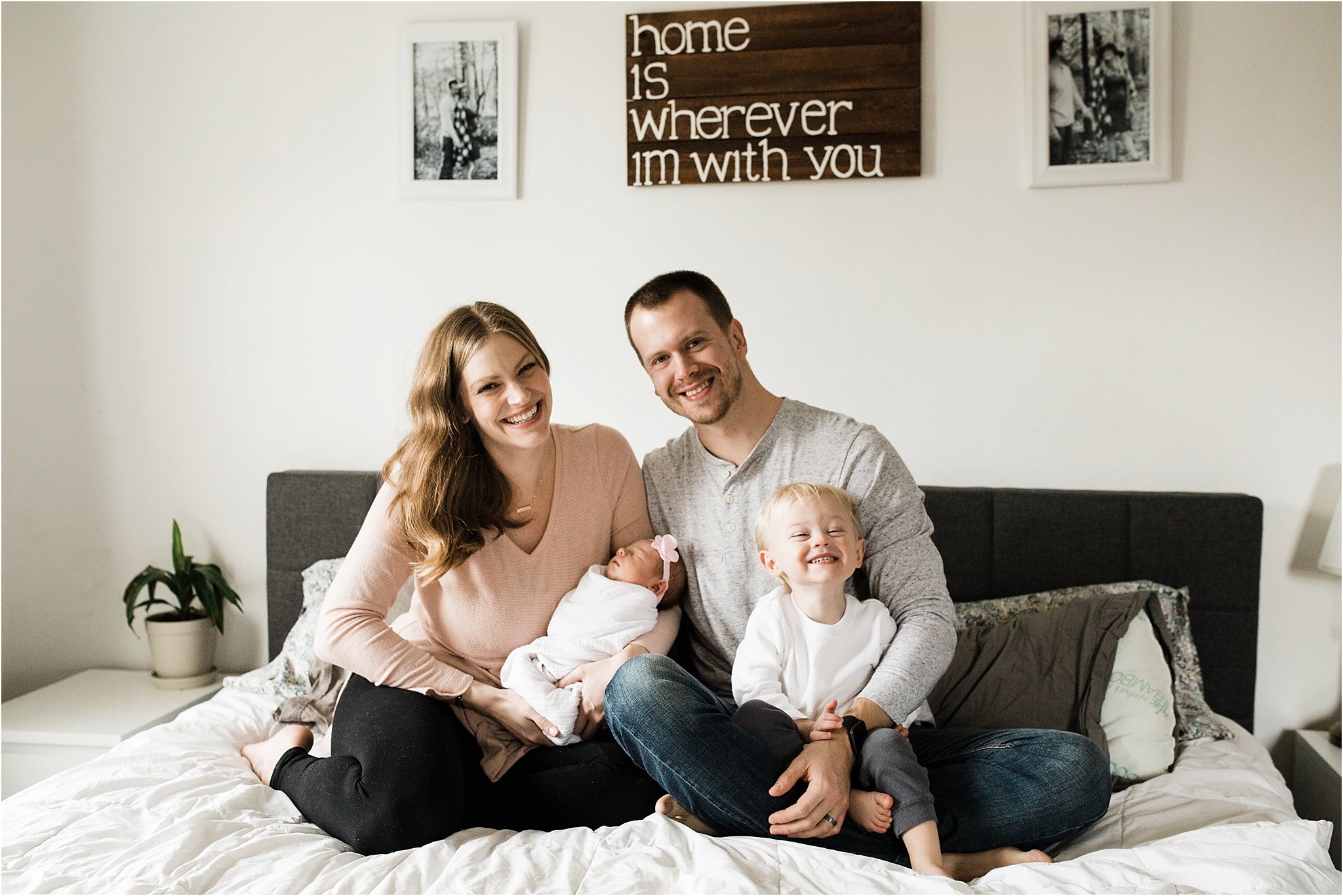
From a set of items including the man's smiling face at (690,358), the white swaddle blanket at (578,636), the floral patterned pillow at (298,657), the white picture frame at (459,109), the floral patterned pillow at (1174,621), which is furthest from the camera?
the white picture frame at (459,109)

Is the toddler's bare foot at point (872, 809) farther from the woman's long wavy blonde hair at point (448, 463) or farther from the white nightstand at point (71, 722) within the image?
the white nightstand at point (71, 722)

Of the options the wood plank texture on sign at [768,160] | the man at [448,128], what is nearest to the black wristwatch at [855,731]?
the wood plank texture on sign at [768,160]

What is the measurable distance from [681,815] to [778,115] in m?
1.65

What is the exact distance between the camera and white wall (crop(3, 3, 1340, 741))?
2205 mm

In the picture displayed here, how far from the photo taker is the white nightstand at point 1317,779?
1964 millimetres

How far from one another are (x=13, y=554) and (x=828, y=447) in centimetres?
237

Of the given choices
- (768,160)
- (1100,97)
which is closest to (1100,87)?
(1100,97)

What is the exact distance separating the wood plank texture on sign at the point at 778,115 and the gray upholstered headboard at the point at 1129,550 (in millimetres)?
895

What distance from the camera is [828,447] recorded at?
1.76 meters

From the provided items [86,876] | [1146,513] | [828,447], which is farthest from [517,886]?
[1146,513]

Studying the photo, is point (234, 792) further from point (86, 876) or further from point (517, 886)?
point (517, 886)

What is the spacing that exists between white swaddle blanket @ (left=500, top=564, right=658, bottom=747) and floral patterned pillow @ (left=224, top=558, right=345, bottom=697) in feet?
2.06

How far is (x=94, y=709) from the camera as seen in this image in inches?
90.4

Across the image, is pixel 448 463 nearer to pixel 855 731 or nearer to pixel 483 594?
pixel 483 594
